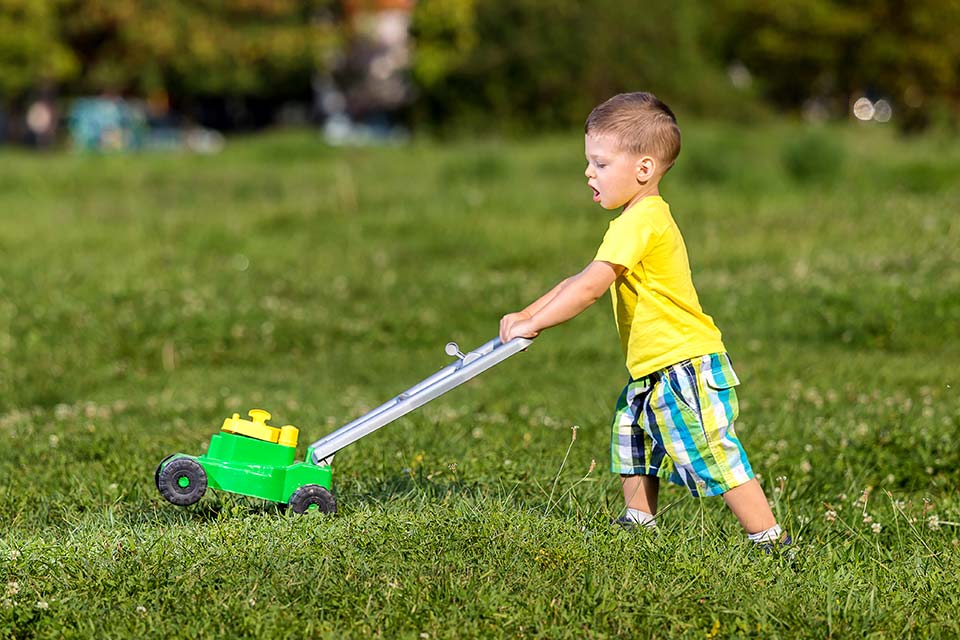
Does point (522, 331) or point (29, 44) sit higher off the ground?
point (29, 44)

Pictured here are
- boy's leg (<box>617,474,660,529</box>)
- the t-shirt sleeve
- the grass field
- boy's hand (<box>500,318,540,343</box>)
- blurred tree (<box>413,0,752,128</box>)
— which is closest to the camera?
the grass field

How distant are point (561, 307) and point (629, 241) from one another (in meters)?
0.39

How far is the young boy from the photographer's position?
15.4 feet

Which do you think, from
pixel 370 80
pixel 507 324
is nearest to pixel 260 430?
pixel 507 324

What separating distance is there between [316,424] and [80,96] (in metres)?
45.3

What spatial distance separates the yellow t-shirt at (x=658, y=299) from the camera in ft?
15.6

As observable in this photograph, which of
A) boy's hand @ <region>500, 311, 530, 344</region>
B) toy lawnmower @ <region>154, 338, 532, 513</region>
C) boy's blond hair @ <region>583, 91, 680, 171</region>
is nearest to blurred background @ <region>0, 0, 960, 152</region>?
boy's blond hair @ <region>583, 91, 680, 171</region>

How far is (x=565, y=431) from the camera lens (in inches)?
276

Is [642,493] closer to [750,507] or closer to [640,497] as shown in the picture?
[640,497]

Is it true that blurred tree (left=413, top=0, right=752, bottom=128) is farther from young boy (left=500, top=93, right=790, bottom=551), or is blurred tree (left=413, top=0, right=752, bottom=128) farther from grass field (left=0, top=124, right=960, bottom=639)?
young boy (left=500, top=93, right=790, bottom=551)

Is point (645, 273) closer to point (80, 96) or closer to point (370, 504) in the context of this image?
point (370, 504)

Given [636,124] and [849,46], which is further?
[849,46]

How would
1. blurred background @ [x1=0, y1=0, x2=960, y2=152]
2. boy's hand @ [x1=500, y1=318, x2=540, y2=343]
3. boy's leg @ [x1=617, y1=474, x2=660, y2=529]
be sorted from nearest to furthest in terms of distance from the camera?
boy's hand @ [x1=500, y1=318, x2=540, y2=343] < boy's leg @ [x1=617, y1=474, x2=660, y2=529] < blurred background @ [x1=0, y1=0, x2=960, y2=152]

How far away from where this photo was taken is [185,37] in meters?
38.5
